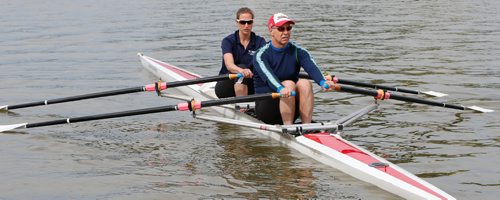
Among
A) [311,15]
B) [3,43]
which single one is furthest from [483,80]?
[311,15]

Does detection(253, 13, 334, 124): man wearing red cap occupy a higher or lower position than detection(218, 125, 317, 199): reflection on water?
higher

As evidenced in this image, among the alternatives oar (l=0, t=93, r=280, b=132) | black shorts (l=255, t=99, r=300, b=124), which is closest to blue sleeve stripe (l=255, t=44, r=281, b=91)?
oar (l=0, t=93, r=280, b=132)

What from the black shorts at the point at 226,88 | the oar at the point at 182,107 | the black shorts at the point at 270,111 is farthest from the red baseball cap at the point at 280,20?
the black shorts at the point at 226,88

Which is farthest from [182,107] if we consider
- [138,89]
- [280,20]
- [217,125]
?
[138,89]

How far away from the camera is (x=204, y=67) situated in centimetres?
1981

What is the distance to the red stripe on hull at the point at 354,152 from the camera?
8.26 metres

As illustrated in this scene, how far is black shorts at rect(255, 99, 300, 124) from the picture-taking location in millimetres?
10594

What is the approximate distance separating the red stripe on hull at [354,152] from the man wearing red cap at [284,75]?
1.47 ft

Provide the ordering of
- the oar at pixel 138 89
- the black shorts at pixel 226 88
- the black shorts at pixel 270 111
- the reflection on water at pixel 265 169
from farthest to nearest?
1. the black shorts at pixel 226 88
2. the oar at pixel 138 89
3. the black shorts at pixel 270 111
4. the reflection on water at pixel 265 169

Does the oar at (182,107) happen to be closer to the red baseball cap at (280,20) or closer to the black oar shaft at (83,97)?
the red baseball cap at (280,20)

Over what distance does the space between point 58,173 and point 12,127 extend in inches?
96.7

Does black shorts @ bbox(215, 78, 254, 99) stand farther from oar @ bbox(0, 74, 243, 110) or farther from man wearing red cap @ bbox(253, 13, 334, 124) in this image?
man wearing red cap @ bbox(253, 13, 334, 124)

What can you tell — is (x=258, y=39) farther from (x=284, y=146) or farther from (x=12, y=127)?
(x=12, y=127)

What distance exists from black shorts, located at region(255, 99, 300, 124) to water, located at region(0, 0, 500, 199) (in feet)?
1.24
